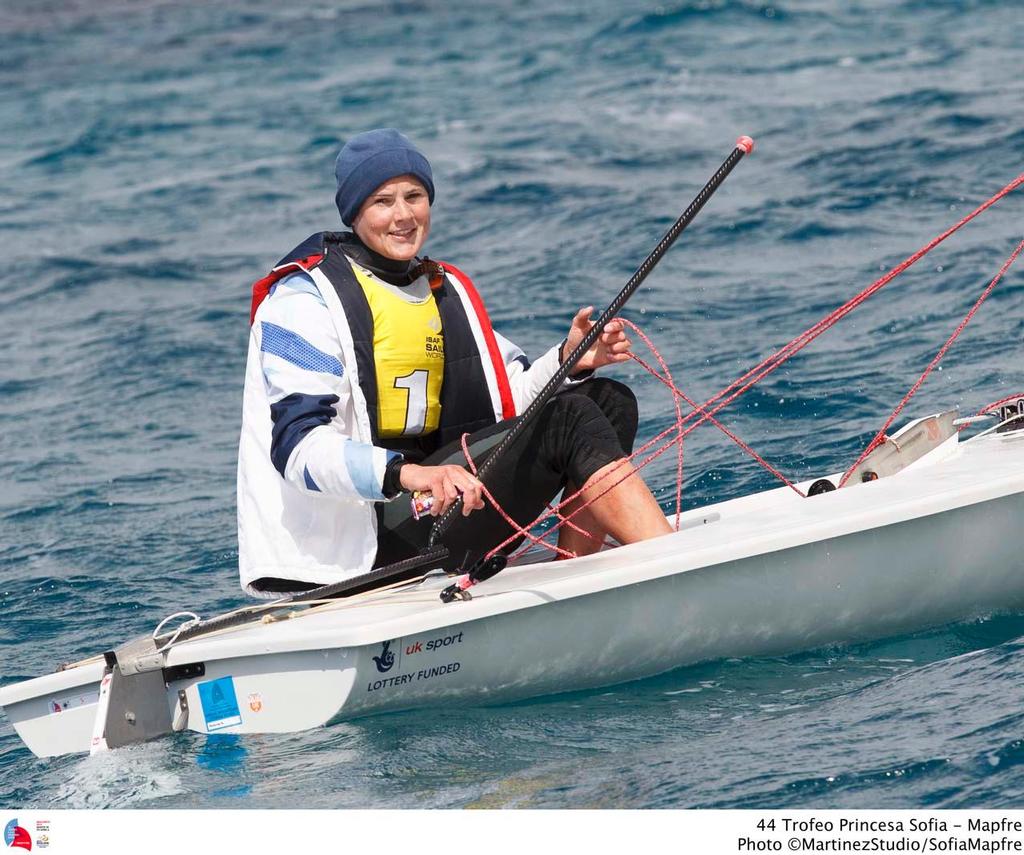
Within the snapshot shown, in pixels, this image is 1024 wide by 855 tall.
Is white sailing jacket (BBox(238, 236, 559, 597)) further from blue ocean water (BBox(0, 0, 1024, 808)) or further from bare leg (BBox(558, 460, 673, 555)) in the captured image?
bare leg (BBox(558, 460, 673, 555))

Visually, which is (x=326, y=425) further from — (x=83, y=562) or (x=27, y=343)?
(x=27, y=343)

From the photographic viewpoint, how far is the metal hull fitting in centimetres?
360

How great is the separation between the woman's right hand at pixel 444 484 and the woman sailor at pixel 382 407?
0.15 m

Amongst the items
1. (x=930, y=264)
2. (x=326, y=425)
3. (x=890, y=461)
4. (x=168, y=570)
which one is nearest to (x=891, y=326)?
(x=930, y=264)

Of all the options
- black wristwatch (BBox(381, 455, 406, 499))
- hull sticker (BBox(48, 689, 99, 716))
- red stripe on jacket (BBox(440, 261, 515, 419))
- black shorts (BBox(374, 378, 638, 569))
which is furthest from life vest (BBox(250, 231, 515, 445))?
hull sticker (BBox(48, 689, 99, 716))

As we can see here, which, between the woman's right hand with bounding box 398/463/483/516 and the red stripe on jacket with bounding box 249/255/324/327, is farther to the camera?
the red stripe on jacket with bounding box 249/255/324/327

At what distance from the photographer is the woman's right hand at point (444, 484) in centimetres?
346

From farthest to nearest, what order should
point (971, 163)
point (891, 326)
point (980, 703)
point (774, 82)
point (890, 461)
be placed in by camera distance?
point (774, 82), point (971, 163), point (891, 326), point (890, 461), point (980, 703)

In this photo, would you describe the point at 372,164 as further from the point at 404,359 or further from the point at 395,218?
the point at 404,359

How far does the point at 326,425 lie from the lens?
12.0 feet

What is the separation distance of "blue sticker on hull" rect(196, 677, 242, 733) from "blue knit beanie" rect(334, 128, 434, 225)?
121 cm
